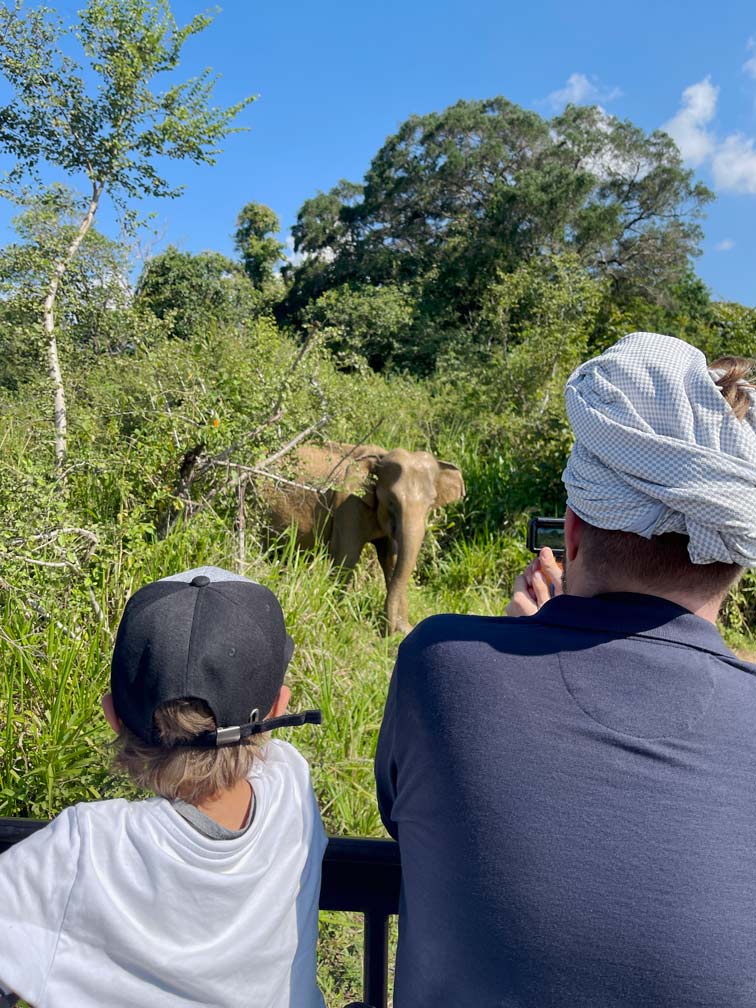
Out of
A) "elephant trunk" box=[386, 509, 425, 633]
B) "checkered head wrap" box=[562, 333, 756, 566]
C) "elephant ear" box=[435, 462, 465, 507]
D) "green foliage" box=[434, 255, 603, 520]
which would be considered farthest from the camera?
"green foliage" box=[434, 255, 603, 520]

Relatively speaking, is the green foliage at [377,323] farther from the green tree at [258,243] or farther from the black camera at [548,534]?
the black camera at [548,534]

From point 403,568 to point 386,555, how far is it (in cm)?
56

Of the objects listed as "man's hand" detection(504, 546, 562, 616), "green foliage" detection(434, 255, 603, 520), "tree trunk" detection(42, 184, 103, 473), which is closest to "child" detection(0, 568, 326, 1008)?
"man's hand" detection(504, 546, 562, 616)

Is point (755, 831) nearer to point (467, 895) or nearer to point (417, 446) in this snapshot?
point (467, 895)

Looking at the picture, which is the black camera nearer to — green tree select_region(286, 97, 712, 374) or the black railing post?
the black railing post

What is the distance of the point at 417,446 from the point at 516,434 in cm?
119

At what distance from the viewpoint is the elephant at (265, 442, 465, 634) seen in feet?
20.0

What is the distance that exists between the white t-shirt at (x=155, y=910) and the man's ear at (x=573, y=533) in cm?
62

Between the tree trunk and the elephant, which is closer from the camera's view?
the tree trunk

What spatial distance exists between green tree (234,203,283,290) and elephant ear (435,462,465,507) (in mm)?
20212

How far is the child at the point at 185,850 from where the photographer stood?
114cm

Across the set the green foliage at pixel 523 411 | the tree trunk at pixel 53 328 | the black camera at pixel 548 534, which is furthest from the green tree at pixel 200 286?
the black camera at pixel 548 534

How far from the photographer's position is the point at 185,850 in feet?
3.97

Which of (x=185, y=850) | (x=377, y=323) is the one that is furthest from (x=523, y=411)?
(x=377, y=323)
